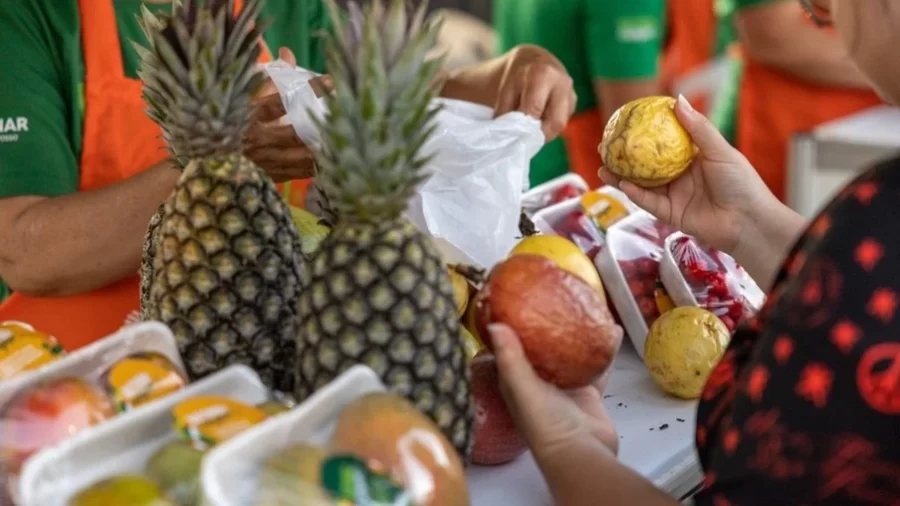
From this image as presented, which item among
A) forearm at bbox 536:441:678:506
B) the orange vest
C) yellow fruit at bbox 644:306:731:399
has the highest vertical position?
forearm at bbox 536:441:678:506

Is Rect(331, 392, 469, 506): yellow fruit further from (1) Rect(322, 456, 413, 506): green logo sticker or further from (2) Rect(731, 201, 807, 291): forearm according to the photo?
(2) Rect(731, 201, 807, 291): forearm

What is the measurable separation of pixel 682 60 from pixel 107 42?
3418mm

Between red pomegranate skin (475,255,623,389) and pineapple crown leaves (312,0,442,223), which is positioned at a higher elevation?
pineapple crown leaves (312,0,442,223)

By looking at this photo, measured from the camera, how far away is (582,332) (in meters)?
1.12

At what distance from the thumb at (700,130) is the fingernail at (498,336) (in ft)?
1.79

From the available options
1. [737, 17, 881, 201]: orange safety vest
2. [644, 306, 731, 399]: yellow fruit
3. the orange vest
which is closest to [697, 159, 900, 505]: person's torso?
[644, 306, 731, 399]: yellow fruit

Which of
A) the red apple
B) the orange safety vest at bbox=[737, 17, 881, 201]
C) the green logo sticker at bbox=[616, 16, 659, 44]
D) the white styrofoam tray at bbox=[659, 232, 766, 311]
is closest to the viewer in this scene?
the red apple

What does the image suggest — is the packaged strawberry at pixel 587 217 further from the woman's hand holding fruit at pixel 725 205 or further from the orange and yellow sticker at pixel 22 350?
the orange and yellow sticker at pixel 22 350

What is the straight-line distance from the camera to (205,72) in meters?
1.13

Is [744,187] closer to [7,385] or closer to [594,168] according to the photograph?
[7,385]

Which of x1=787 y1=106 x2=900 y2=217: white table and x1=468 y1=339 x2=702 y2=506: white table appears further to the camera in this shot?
x1=787 y1=106 x2=900 y2=217: white table

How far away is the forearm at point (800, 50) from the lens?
3373mm

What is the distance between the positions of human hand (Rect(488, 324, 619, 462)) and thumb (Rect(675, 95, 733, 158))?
53 cm

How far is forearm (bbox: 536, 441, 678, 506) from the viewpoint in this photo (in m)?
1.04
